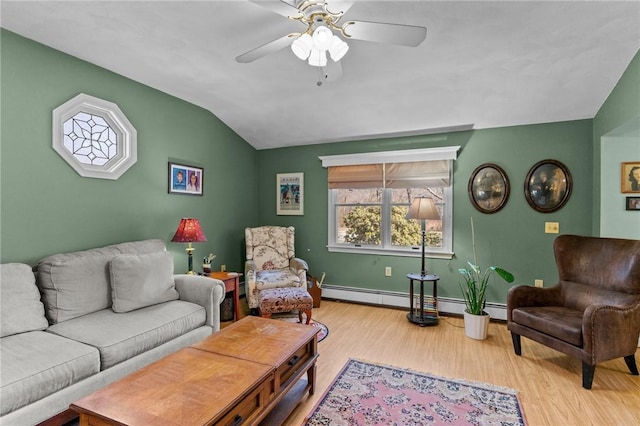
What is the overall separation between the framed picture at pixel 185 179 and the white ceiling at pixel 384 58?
2.62 ft

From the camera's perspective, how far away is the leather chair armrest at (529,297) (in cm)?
289

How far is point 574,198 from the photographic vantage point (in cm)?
341

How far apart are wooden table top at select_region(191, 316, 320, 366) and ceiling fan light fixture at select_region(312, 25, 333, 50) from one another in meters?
1.74

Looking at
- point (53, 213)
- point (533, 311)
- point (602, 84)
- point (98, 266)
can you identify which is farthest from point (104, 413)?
point (602, 84)

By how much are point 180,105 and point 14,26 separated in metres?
1.49

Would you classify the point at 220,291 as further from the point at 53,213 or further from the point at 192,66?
the point at 192,66

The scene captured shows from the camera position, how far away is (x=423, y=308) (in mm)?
3703

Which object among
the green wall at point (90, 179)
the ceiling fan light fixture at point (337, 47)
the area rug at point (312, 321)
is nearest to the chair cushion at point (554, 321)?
the area rug at point (312, 321)

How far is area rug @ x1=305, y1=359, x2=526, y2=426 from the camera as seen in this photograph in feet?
6.44

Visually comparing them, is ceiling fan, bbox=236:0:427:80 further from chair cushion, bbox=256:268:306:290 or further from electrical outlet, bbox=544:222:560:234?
electrical outlet, bbox=544:222:560:234

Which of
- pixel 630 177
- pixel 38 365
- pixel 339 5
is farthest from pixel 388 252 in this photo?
pixel 38 365

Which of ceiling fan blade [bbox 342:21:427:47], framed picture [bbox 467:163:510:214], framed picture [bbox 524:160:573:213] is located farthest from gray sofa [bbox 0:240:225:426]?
framed picture [bbox 524:160:573:213]

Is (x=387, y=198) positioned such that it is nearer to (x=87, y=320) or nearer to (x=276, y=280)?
(x=276, y=280)

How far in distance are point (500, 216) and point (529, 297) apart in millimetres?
1086
